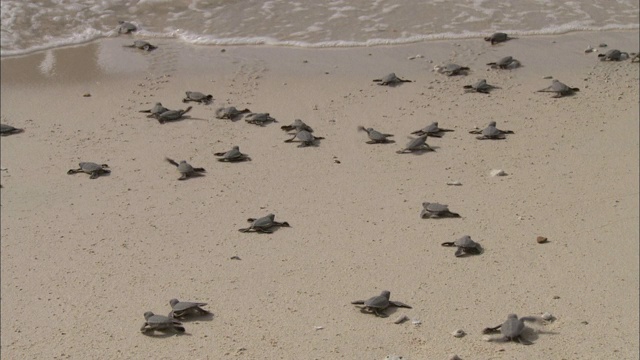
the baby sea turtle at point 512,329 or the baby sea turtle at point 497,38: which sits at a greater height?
the baby sea turtle at point 497,38

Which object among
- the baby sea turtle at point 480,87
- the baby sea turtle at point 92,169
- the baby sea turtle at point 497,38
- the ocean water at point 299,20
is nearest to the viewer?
the baby sea turtle at point 92,169

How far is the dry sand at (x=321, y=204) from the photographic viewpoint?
4059 mm

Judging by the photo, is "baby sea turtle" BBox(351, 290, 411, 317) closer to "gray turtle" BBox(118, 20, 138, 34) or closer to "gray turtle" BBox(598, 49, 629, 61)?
"gray turtle" BBox(598, 49, 629, 61)

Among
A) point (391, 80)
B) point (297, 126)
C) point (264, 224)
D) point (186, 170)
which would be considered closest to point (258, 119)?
point (297, 126)

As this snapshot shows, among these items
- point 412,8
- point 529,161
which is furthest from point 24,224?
point 412,8

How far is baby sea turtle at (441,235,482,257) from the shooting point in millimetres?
4602

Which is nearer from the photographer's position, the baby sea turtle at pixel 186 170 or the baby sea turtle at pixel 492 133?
the baby sea turtle at pixel 186 170

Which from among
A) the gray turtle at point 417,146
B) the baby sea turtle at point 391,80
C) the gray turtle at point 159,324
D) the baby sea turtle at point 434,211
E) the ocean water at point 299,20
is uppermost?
the ocean water at point 299,20

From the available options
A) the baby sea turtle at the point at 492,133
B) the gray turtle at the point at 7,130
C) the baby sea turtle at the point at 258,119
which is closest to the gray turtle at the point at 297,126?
the baby sea turtle at the point at 258,119

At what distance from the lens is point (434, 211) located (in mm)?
5016

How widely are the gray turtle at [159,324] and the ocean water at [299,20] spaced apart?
184 inches

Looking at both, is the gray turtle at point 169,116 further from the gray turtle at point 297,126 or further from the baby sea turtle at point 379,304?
the baby sea turtle at point 379,304

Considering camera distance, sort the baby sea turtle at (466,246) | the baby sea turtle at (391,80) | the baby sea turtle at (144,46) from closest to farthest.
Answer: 1. the baby sea turtle at (466,246)
2. the baby sea turtle at (391,80)
3. the baby sea turtle at (144,46)

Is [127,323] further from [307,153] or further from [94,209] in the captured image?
[307,153]
